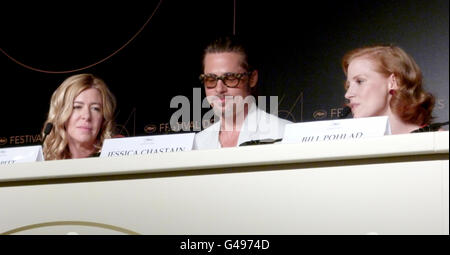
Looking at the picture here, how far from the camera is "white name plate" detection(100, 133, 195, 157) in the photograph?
312 cm

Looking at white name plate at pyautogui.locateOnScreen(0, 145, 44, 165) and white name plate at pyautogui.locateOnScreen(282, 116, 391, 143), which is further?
white name plate at pyautogui.locateOnScreen(0, 145, 44, 165)

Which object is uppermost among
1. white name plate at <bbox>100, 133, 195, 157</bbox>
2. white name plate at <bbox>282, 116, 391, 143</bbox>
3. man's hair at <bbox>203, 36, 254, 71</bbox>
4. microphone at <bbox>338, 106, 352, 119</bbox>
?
man's hair at <bbox>203, 36, 254, 71</bbox>

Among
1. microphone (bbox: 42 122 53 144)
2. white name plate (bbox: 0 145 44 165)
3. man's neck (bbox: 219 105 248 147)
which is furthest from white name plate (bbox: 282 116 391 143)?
microphone (bbox: 42 122 53 144)

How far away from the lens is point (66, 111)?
398 cm

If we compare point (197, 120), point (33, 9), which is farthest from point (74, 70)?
point (197, 120)

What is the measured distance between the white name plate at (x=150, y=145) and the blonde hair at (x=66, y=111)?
660mm

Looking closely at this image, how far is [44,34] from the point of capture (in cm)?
411

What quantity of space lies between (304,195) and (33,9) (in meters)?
2.10

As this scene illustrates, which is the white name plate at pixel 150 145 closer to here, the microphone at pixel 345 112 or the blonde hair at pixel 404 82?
the microphone at pixel 345 112

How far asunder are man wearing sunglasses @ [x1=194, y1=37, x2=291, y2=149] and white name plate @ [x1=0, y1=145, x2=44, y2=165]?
67 centimetres

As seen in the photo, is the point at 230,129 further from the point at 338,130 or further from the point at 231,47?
the point at 338,130

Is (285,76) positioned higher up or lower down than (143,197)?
higher up

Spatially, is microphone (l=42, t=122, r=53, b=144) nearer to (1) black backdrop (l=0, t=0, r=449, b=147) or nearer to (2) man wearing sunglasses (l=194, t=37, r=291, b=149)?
(1) black backdrop (l=0, t=0, r=449, b=147)
